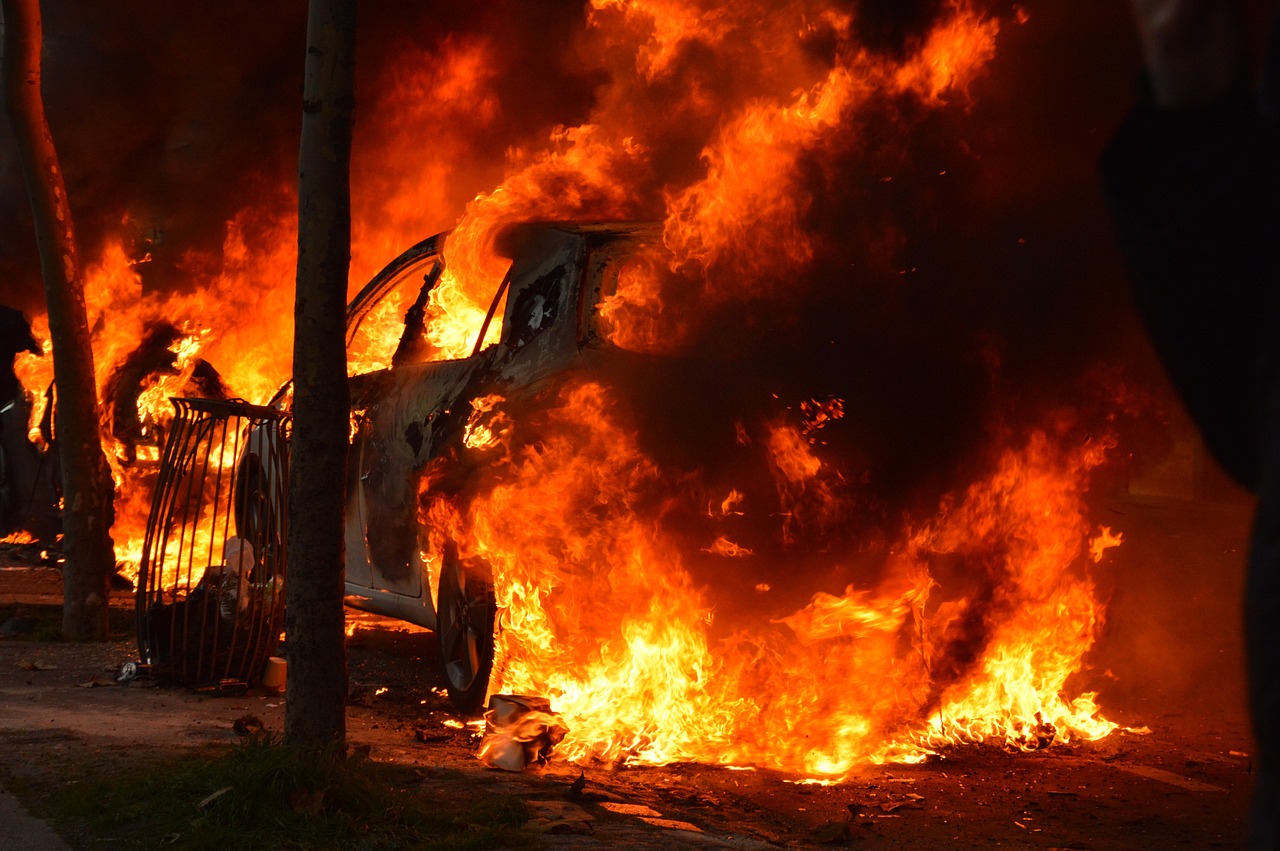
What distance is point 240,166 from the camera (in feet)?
42.7

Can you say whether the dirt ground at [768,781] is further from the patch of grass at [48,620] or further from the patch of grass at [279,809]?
the patch of grass at [48,620]

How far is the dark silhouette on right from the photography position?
1.54 meters

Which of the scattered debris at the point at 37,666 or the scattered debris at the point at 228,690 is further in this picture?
the scattered debris at the point at 37,666

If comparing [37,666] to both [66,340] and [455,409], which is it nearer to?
[66,340]

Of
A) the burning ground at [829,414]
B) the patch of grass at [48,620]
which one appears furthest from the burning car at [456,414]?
→ the patch of grass at [48,620]

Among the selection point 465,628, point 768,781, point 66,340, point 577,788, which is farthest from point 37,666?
point 768,781

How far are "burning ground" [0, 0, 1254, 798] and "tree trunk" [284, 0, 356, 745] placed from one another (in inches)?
47.4

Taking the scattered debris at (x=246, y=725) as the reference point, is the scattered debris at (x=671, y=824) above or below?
below

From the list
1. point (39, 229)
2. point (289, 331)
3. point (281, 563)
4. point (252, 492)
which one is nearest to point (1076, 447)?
point (281, 563)

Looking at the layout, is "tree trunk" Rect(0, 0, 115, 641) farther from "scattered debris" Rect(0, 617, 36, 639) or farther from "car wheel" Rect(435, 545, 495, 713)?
"car wheel" Rect(435, 545, 495, 713)

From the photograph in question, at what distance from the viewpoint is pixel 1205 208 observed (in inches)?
61.5

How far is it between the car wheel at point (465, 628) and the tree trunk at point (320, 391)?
1356 mm

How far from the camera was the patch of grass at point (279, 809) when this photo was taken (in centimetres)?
420

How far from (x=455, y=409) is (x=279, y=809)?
245 cm
